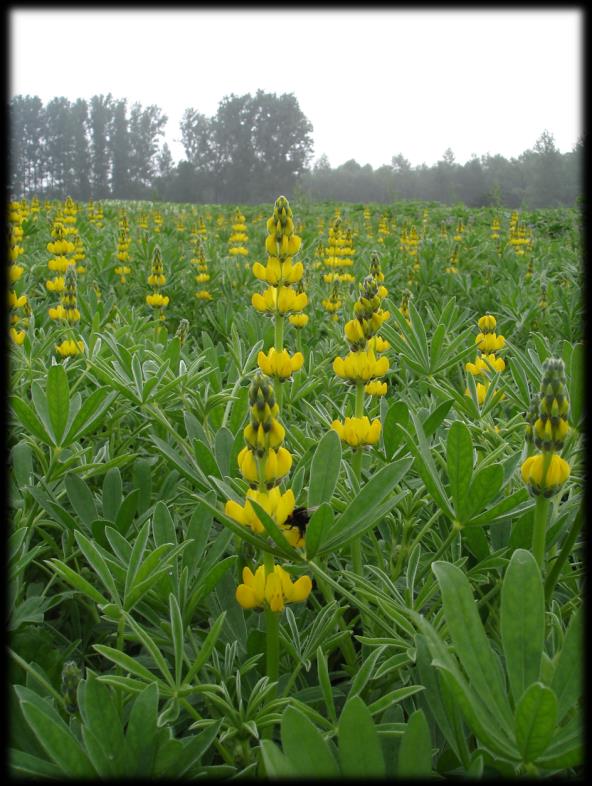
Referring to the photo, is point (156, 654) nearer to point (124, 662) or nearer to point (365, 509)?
point (124, 662)

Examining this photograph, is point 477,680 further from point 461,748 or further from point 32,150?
point 32,150

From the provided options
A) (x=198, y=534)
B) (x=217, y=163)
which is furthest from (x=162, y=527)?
(x=217, y=163)

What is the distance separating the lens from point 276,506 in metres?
0.67

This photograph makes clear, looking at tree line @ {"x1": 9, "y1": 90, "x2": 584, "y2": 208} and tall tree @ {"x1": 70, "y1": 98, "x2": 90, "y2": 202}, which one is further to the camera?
tall tree @ {"x1": 70, "y1": 98, "x2": 90, "y2": 202}

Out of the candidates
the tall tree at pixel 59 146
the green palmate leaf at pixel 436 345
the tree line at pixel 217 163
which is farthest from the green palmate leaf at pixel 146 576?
the tall tree at pixel 59 146

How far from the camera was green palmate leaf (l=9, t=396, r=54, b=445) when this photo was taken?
0.98m

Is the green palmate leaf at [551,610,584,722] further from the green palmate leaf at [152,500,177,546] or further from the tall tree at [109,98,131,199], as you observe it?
the tall tree at [109,98,131,199]

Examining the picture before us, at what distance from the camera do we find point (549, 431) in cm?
62

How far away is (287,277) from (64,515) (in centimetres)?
60

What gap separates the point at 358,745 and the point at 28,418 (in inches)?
28.7

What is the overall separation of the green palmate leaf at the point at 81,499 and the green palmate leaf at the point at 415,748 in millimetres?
612

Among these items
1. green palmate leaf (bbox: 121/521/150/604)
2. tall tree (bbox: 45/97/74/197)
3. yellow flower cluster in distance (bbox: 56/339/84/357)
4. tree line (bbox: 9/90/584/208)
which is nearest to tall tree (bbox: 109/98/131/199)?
tree line (bbox: 9/90/584/208)

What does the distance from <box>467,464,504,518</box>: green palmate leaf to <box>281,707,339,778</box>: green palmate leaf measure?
372 mm

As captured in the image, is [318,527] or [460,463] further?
[460,463]
